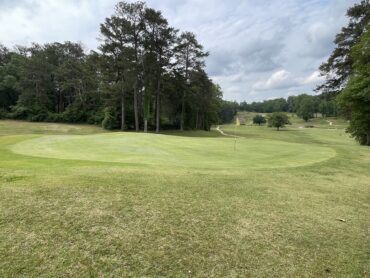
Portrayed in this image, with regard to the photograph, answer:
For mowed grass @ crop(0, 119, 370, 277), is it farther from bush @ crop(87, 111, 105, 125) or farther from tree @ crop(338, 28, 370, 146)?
bush @ crop(87, 111, 105, 125)

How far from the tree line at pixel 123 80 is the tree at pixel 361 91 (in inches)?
1064

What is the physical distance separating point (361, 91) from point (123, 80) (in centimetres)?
3149

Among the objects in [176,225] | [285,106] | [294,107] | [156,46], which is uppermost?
[156,46]

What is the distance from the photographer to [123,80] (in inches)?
1674

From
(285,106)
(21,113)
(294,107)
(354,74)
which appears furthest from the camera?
(285,106)

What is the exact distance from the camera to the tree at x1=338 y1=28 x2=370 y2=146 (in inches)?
863

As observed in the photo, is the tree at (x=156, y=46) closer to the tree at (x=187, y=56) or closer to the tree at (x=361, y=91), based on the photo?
the tree at (x=187, y=56)

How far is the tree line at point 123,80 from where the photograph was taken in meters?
41.9

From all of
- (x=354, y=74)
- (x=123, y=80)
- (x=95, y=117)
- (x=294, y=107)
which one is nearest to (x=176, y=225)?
(x=354, y=74)

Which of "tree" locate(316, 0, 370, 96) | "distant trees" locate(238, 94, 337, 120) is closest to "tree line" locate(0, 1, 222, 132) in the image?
"tree" locate(316, 0, 370, 96)

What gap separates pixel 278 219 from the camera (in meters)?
5.83

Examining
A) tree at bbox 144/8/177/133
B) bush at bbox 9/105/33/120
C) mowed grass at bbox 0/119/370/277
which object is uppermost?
tree at bbox 144/8/177/133

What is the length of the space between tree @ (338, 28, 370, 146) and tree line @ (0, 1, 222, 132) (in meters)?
27.0

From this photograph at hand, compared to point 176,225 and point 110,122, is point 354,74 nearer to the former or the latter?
point 176,225
